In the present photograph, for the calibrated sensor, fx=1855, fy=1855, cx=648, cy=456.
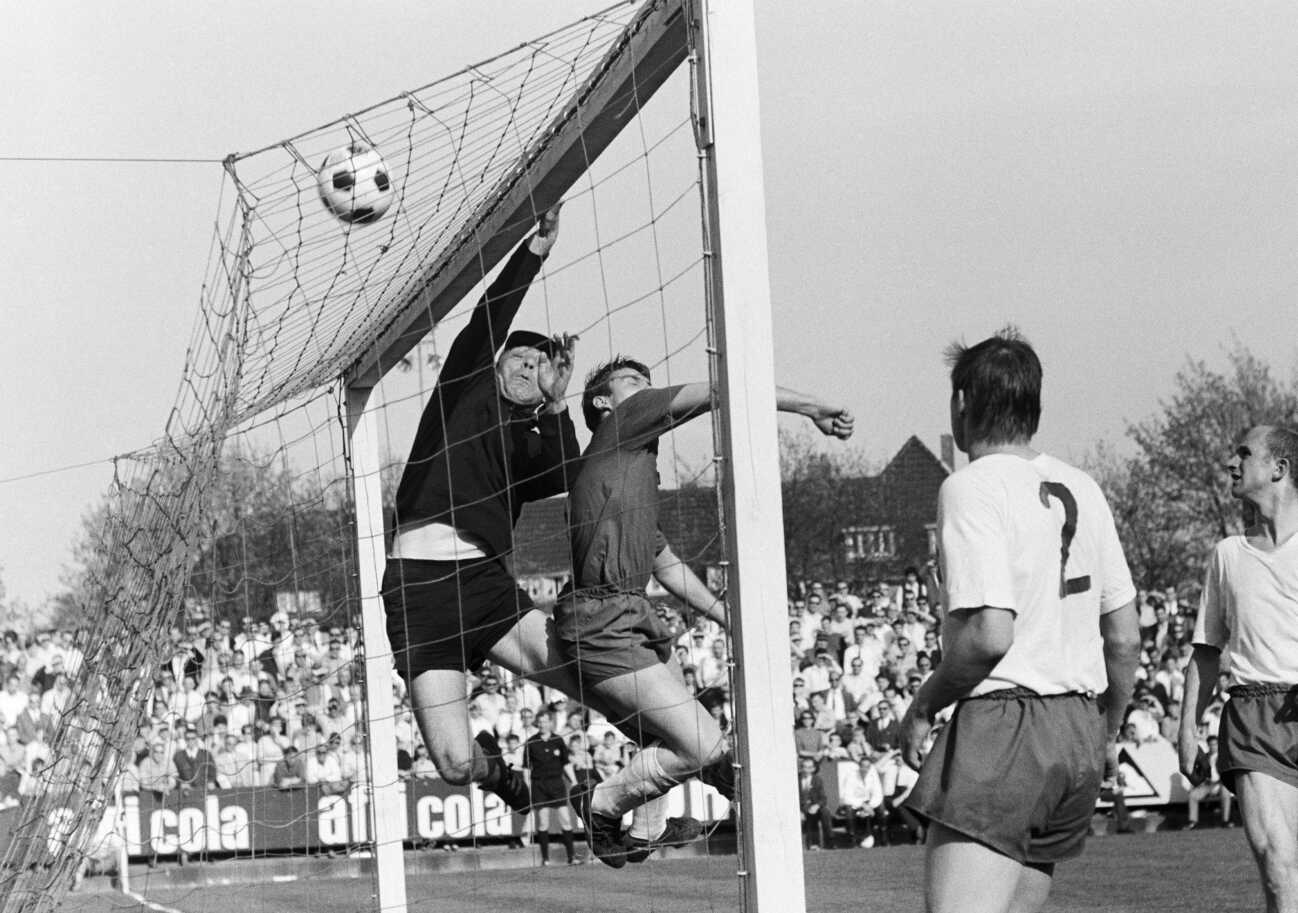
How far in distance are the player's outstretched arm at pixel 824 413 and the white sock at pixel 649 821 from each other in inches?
85.1

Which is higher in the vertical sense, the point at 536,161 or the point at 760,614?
the point at 536,161

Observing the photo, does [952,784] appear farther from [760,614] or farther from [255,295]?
[255,295]

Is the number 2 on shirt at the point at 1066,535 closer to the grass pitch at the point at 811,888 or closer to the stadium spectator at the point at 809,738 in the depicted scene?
the grass pitch at the point at 811,888

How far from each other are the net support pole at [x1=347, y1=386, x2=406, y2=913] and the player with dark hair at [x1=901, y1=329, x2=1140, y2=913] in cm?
508

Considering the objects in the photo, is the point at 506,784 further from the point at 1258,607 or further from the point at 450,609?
the point at 1258,607

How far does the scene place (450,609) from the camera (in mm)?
7289

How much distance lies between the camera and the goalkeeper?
23.9ft

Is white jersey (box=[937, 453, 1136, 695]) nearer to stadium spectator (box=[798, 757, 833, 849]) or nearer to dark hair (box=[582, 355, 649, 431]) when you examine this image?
dark hair (box=[582, 355, 649, 431])

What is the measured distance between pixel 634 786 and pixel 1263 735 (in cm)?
234

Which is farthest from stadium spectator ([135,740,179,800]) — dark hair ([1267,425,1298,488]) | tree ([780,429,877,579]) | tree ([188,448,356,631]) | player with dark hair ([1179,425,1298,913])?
tree ([780,429,877,579])

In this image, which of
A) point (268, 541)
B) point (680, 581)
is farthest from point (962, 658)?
point (268, 541)

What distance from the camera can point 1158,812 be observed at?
19.1 m

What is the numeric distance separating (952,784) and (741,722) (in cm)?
84

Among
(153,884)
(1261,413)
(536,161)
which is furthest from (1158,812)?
(1261,413)
